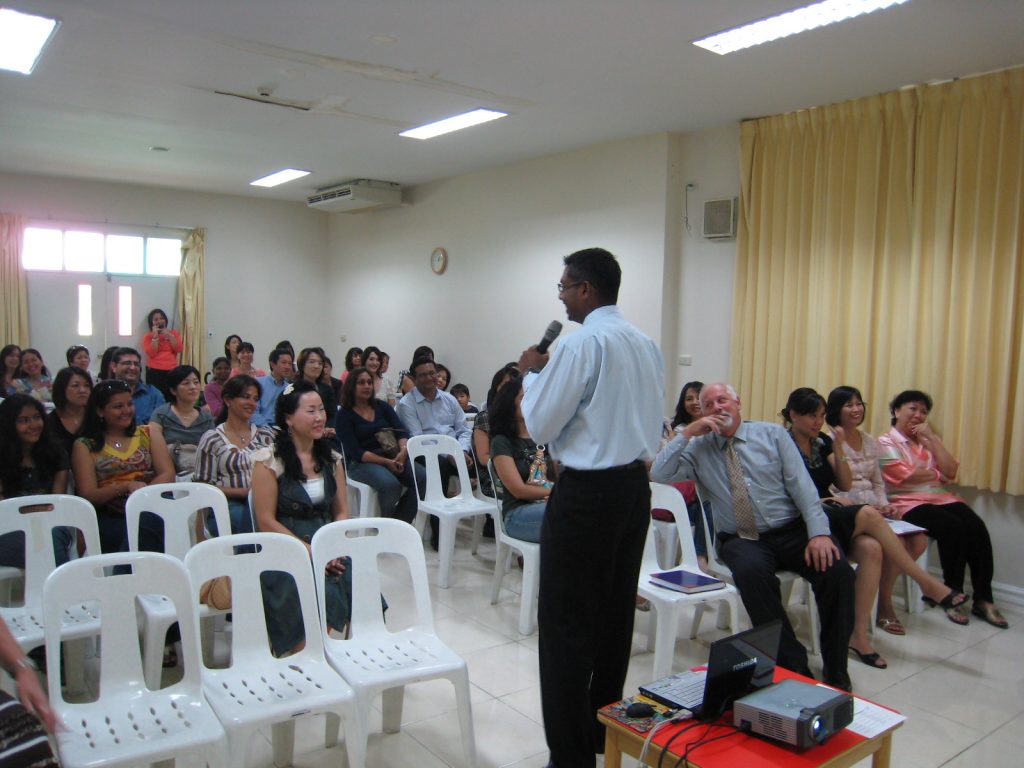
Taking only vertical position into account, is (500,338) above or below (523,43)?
below

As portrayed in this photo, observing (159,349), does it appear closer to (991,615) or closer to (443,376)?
(443,376)

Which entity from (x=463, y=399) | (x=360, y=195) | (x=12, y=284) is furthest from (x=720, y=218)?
(x=12, y=284)

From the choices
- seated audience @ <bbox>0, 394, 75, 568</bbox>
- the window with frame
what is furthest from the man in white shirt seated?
the window with frame

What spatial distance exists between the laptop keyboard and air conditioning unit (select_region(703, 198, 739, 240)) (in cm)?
402

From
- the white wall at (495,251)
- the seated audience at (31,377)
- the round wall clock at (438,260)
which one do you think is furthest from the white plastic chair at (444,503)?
the round wall clock at (438,260)

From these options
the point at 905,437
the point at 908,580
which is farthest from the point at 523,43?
the point at 908,580

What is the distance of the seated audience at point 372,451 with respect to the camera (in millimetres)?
4945

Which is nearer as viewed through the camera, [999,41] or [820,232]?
[999,41]

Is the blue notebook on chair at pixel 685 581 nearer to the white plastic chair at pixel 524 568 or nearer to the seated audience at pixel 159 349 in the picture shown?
the white plastic chair at pixel 524 568

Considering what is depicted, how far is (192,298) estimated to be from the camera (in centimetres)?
912

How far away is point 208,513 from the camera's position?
3484 mm

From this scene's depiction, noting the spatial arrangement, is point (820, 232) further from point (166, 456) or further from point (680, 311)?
point (166, 456)

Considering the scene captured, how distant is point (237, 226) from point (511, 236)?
3973 millimetres

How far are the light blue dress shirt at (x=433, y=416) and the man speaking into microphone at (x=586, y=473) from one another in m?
3.09
